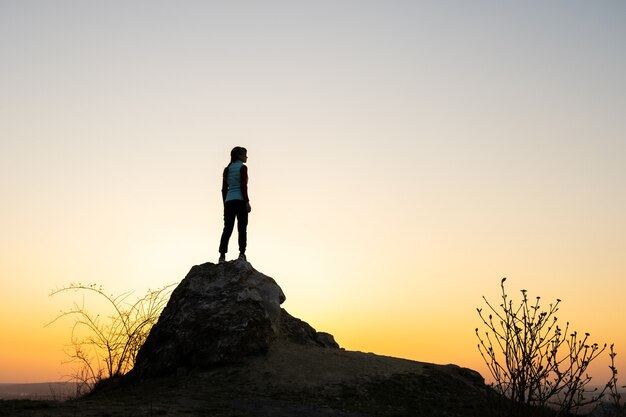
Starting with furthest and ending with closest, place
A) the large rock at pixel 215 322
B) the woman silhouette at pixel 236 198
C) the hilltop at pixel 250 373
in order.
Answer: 1. the woman silhouette at pixel 236 198
2. the large rock at pixel 215 322
3. the hilltop at pixel 250 373

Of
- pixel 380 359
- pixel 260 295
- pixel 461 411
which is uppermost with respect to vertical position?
pixel 260 295

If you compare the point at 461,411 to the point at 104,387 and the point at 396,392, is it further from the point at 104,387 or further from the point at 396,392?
the point at 104,387

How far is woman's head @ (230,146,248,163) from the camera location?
1265cm

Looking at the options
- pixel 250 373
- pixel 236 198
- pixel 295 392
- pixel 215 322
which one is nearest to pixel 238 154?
pixel 236 198

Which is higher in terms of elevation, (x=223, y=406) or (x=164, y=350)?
(x=164, y=350)

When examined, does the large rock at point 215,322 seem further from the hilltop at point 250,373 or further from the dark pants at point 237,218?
the dark pants at point 237,218

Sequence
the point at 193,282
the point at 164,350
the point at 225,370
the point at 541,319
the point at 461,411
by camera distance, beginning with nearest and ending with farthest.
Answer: the point at 541,319 → the point at 461,411 → the point at 225,370 → the point at 164,350 → the point at 193,282

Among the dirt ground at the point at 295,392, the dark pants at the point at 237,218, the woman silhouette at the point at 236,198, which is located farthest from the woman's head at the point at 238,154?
the dirt ground at the point at 295,392

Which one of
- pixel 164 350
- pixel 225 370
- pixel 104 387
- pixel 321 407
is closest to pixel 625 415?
pixel 321 407

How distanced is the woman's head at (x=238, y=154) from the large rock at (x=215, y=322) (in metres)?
2.19

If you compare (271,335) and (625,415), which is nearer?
(625,415)

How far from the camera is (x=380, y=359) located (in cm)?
1158

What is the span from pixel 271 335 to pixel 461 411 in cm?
390

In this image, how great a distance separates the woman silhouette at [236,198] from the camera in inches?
485
